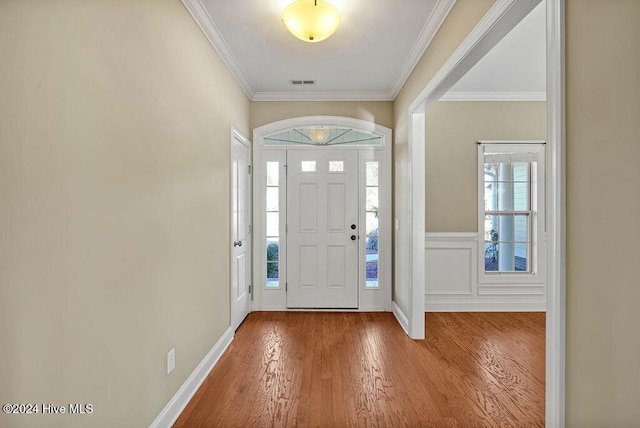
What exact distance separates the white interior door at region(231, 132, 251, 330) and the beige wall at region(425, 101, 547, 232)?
221 centimetres

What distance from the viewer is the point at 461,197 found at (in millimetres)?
4102

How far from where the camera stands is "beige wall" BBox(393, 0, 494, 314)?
2.04 meters

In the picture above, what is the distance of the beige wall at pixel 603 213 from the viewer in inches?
37.4

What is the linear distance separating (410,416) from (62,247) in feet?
6.67

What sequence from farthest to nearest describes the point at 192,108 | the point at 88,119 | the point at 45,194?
the point at 192,108 → the point at 88,119 → the point at 45,194

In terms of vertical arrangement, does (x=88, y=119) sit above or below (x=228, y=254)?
above

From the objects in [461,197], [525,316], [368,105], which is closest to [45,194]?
[368,105]

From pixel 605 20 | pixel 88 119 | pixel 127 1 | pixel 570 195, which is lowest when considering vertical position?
pixel 570 195

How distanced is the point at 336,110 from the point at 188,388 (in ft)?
10.7

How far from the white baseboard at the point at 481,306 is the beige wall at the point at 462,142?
92 cm

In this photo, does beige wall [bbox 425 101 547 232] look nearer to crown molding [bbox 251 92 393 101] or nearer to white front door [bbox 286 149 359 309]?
crown molding [bbox 251 92 393 101]

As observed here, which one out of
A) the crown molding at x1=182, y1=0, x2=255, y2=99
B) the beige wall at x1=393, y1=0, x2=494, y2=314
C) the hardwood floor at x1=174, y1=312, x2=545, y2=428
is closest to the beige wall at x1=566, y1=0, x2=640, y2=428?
the beige wall at x1=393, y1=0, x2=494, y2=314

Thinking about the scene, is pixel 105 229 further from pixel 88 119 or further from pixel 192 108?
pixel 192 108

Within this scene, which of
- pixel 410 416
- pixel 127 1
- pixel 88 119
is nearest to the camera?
pixel 88 119
